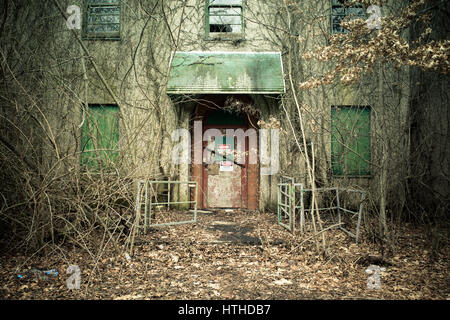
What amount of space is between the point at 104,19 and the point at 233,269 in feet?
27.1

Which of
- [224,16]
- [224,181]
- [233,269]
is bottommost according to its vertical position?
[233,269]

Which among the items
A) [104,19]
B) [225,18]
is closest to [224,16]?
[225,18]

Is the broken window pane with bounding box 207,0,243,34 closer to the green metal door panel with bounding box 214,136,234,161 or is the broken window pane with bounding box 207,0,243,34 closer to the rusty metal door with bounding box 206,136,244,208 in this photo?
the green metal door panel with bounding box 214,136,234,161

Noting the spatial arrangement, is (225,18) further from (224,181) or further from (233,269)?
(233,269)

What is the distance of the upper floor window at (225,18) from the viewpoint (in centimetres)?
892

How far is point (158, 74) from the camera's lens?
29.0 feet

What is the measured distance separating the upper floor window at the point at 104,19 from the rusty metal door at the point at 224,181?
482cm

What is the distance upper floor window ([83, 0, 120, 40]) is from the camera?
8750mm

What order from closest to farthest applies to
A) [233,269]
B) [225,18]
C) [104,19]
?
1. [233,269]
2. [104,19]
3. [225,18]

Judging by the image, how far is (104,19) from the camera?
8844 millimetres

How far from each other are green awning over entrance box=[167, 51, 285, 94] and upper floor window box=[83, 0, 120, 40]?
225 centimetres
